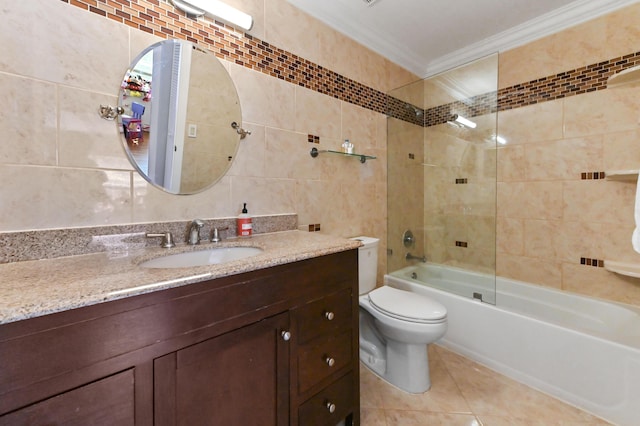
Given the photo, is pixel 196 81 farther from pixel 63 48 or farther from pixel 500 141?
pixel 500 141

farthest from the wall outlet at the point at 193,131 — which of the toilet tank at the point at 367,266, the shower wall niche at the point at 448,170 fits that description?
the shower wall niche at the point at 448,170

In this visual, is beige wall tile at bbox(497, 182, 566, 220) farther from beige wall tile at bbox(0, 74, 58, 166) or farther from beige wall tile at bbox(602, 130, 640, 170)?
beige wall tile at bbox(0, 74, 58, 166)

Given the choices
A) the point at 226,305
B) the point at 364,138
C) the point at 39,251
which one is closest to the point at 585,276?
the point at 364,138

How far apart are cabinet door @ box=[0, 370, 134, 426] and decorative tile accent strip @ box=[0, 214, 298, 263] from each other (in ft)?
1.87

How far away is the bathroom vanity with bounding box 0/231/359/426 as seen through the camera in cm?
56

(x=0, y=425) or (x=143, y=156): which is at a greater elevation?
(x=143, y=156)

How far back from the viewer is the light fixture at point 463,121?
2.15 meters

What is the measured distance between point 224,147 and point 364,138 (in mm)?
1139

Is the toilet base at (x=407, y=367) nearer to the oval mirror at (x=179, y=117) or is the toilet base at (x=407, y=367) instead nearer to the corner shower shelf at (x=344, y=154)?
the corner shower shelf at (x=344, y=154)

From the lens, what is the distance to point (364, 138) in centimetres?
210

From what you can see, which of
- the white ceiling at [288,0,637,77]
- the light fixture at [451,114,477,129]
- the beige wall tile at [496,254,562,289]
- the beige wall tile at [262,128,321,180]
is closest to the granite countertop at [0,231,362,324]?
the beige wall tile at [262,128,321,180]

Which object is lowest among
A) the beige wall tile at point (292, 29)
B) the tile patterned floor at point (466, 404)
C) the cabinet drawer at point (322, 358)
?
the tile patterned floor at point (466, 404)

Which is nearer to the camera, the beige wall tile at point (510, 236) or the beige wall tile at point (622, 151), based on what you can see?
the beige wall tile at point (622, 151)

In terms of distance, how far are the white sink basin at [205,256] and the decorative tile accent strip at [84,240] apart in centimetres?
12
